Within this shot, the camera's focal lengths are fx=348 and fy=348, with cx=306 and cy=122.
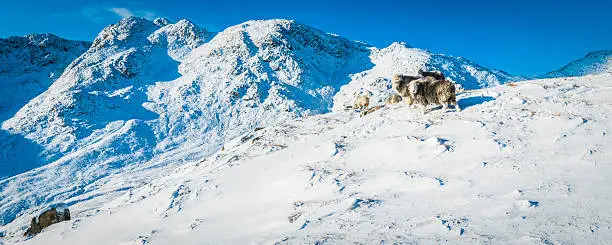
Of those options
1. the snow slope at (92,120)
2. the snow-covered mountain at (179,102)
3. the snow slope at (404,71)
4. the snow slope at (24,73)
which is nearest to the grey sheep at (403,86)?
the snow-covered mountain at (179,102)

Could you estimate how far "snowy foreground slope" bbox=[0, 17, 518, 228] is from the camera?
37.0 m

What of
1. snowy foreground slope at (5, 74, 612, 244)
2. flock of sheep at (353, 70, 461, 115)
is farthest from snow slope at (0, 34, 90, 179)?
flock of sheep at (353, 70, 461, 115)

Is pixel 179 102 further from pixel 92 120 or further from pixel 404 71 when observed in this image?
pixel 404 71

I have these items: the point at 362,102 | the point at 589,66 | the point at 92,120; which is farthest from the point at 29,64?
the point at 589,66

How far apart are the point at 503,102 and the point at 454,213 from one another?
9.75m

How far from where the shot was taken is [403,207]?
28.1 feet

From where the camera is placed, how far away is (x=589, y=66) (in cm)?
7425

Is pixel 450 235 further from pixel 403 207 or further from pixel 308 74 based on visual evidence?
pixel 308 74

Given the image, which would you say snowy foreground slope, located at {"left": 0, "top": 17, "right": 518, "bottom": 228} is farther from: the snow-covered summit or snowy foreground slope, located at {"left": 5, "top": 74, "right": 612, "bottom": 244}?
snowy foreground slope, located at {"left": 5, "top": 74, "right": 612, "bottom": 244}

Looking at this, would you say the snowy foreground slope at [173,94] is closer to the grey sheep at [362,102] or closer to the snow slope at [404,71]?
the snow slope at [404,71]

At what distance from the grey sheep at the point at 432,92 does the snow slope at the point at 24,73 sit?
142 feet

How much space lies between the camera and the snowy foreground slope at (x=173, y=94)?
37.0m

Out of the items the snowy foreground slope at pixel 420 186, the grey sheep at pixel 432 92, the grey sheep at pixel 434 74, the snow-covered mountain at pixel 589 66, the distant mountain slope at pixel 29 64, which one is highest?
the distant mountain slope at pixel 29 64

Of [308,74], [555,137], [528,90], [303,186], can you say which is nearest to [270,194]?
[303,186]
